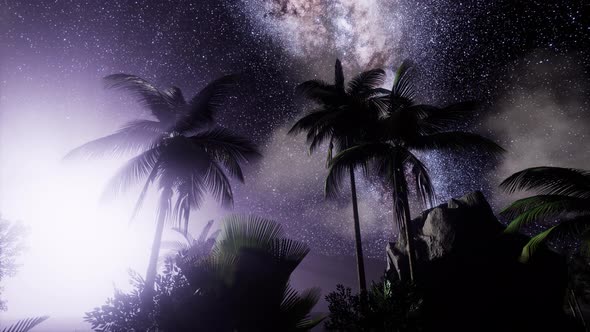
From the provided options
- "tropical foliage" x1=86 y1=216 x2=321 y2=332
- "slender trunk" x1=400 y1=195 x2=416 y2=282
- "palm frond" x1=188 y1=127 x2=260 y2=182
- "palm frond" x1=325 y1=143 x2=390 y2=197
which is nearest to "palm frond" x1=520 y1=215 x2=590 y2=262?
"slender trunk" x1=400 y1=195 x2=416 y2=282

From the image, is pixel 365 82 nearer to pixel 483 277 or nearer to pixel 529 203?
pixel 529 203

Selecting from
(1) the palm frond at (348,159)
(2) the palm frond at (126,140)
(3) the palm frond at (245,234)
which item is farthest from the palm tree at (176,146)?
(3) the palm frond at (245,234)

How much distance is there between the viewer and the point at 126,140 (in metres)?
11.1

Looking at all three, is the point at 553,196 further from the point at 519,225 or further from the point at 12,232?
the point at 12,232

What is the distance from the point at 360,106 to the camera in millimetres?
13922

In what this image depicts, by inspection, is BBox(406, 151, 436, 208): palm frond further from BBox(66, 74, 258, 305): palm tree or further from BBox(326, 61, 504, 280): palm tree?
BBox(66, 74, 258, 305): palm tree

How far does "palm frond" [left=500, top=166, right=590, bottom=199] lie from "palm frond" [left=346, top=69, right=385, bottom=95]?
874 cm

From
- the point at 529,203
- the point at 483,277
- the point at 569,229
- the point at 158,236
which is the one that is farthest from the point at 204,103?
the point at 483,277

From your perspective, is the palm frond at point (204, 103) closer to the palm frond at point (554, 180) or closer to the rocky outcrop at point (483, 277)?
the palm frond at point (554, 180)

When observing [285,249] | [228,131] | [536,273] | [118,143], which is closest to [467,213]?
[536,273]

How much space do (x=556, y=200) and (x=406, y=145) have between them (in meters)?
5.04

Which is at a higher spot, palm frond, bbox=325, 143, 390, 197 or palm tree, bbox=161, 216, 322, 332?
palm frond, bbox=325, 143, 390, 197

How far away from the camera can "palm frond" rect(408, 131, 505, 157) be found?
10.2 m

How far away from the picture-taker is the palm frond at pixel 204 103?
37.1 ft
